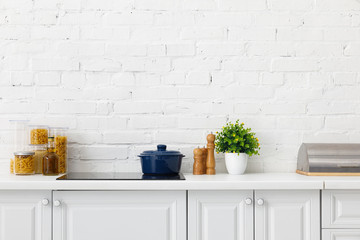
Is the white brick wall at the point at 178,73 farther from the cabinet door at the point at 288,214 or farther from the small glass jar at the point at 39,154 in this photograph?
the cabinet door at the point at 288,214

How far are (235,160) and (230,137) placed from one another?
0.42 ft

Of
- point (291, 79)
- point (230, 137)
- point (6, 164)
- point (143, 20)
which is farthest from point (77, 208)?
point (291, 79)

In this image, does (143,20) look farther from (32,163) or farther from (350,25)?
(350,25)

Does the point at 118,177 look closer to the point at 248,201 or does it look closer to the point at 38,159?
the point at 38,159

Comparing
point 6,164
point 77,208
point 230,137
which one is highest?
point 230,137

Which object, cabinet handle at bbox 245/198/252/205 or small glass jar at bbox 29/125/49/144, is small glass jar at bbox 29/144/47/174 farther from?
cabinet handle at bbox 245/198/252/205

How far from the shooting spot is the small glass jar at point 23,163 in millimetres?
2248

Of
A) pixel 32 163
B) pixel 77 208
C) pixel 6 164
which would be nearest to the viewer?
pixel 77 208

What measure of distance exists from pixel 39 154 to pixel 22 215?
17.2 inches

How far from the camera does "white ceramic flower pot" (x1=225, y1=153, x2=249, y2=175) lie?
2285 millimetres

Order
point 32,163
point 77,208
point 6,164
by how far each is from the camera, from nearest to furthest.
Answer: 1. point 77,208
2. point 32,163
3. point 6,164

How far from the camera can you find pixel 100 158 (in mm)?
2480

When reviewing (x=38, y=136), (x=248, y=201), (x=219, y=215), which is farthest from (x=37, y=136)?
(x=248, y=201)

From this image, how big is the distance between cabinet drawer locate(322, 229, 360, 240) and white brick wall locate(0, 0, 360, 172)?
0.56m
